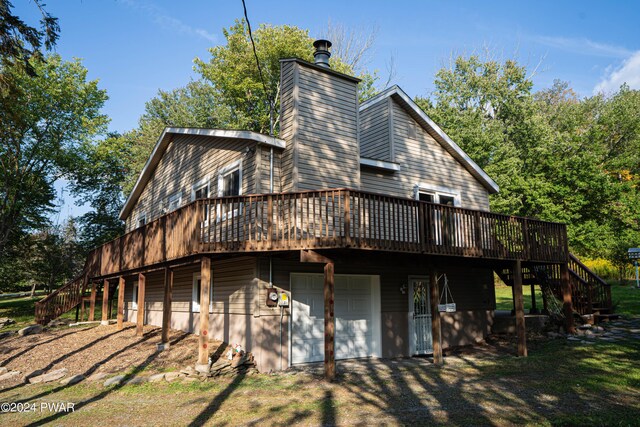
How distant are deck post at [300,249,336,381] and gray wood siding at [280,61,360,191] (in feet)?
8.47

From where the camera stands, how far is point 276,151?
12328mm

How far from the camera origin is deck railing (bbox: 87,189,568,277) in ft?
32.1

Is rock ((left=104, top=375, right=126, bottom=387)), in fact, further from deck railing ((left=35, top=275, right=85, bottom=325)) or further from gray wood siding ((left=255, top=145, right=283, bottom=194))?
deck railing ((left=35, top=275, right=85, bottom=325))

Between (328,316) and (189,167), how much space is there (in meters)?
8.91

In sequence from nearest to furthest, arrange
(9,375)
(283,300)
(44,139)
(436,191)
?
(9,375), (283,300), (436,191), (44,139)

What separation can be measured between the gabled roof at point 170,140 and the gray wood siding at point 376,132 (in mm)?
4408

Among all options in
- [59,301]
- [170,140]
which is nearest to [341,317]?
[170,140]

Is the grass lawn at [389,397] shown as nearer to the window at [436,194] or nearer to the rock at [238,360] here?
the rock at [238,360]

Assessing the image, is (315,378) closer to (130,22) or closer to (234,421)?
(234,421)

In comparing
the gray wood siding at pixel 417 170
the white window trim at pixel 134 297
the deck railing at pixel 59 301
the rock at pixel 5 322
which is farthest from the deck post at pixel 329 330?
the rock at pixel 5 322

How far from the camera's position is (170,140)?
57.6 ft

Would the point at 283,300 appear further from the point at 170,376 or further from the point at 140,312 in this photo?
the point at 140,312

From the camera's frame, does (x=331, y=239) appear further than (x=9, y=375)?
No

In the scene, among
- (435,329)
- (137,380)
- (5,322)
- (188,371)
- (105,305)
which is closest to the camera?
(137,380)
